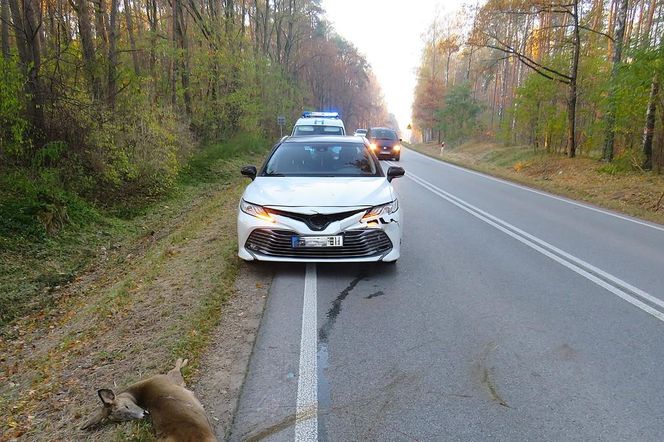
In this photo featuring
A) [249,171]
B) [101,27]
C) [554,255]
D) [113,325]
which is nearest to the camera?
[113,325]

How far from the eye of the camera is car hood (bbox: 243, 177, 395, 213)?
5.39 meters

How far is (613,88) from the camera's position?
52.5 feet

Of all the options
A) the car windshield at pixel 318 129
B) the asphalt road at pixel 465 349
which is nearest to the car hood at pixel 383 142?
the car windshield at pixel 318 129

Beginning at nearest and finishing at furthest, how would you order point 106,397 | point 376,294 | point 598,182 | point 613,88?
point 106,397, point 376,294, point 613,88, point 598,182

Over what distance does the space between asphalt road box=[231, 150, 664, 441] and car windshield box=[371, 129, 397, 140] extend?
19.5 metres

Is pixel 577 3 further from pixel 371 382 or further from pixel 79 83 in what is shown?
pixel 371 382

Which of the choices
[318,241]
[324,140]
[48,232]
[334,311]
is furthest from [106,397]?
[48,232]

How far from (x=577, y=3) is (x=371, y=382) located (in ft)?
69.6

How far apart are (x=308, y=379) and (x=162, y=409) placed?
103cm

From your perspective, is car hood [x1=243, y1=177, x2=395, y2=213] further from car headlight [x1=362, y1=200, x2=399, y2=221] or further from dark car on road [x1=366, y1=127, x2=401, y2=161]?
dark car on road [x1=366, y1=127, x2=401, y2=161]

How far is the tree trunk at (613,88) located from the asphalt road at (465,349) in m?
11.6

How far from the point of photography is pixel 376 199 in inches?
220

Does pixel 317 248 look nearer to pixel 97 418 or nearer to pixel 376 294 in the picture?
pixel 376 294

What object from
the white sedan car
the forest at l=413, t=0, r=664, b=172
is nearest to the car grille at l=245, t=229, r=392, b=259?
the white sedan car
